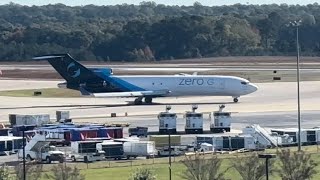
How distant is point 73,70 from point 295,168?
66.5 metres

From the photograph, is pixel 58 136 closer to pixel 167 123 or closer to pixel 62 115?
pixel 167 123

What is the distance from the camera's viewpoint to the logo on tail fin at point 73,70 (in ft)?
407

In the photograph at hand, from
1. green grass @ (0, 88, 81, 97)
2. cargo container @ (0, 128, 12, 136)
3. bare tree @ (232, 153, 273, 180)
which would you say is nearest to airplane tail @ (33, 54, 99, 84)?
green grass @ (0, 88, 81, 97)

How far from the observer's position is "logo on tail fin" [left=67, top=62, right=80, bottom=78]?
407 ft

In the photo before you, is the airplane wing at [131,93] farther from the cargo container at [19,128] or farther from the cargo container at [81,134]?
the cargo container at [81,134]

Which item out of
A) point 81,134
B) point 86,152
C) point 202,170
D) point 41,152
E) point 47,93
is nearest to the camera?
point 202,170

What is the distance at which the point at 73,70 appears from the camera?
12406cm

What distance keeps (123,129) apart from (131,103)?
102 feet

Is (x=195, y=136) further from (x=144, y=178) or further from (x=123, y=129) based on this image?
(x=144, y=178)

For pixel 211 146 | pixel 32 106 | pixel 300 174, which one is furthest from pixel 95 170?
pixel 32 106

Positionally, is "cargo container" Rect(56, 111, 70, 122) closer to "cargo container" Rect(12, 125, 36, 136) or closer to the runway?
the runway

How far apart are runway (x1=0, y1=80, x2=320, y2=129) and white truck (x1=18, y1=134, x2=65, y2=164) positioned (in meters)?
21.2

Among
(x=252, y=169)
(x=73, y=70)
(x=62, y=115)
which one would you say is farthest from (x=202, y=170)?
(x=73, y=70)

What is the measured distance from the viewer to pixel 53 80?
16725 centimetres
